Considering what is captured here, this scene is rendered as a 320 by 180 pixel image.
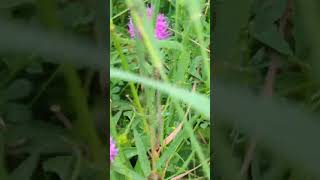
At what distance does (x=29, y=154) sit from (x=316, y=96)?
36cm

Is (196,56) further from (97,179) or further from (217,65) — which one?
(97,179)

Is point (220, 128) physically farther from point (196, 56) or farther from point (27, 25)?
point (27, 25)

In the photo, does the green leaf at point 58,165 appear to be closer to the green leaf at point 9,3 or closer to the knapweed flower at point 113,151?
the knapweed flower at point 113,151

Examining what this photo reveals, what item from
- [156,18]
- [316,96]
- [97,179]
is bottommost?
[97,179]

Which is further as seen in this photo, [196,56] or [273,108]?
[196,56]

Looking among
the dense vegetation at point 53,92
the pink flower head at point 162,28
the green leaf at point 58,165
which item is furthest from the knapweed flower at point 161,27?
the green leaf at point 58,165

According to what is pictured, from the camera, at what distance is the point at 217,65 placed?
2.07 ft

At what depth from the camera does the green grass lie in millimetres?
676

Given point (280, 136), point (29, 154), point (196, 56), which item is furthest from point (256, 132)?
point (29, 154)

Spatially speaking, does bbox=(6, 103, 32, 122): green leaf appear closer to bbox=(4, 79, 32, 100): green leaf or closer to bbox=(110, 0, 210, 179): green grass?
bbox=(4, 79, 32, 100): green leaf

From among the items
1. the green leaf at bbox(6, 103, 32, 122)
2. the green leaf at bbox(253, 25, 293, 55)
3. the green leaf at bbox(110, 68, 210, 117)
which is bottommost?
the green leaf at bbox(6, 103, 32, 122)

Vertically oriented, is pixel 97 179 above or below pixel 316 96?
below

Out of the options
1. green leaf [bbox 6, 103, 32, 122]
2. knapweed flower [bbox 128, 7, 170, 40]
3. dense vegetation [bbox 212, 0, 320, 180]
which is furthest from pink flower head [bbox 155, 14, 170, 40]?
green leaf [bbox 6, 103, 32, 122]

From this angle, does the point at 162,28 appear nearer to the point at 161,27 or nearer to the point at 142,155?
the point at 161,27
